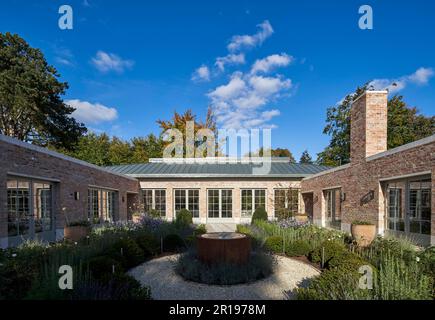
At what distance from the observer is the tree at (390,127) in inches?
1158

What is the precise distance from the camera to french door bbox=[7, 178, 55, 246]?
8383 mm

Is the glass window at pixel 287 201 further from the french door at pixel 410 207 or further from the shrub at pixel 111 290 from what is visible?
the shrub at pixel 111 290

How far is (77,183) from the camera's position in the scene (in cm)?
1218

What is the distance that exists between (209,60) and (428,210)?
14021 millimetres

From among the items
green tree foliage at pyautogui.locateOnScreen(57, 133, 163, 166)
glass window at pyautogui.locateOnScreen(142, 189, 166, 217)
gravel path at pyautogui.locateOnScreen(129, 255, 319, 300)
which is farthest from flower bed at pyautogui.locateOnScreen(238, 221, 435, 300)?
green tree foliage at pyautogui.locateOnScreen(57, 133, 163, 166)

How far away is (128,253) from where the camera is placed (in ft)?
25.0

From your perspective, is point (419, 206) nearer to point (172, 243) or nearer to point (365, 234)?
point (365, 234)

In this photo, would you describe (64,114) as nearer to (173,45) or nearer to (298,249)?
(173,45)

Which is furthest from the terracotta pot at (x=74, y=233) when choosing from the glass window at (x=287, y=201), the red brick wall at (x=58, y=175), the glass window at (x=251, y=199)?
the glass window at (x=287, y=201)

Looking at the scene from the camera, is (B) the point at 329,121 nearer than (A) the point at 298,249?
No

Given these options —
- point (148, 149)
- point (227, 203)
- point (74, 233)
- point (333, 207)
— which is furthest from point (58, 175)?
point (148, 149)

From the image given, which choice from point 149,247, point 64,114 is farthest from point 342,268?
point 64,114

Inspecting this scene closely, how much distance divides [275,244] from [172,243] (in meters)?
3.40

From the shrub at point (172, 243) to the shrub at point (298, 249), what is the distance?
3.51 m
